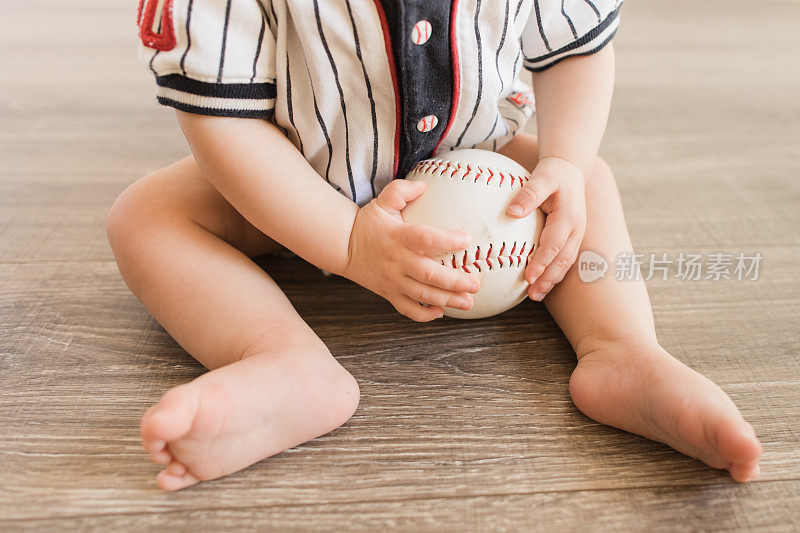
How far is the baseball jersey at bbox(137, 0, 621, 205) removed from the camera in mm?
619

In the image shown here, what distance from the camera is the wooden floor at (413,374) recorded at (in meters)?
0.57

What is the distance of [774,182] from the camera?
1048 millimetres

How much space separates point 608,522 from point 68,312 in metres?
0.59

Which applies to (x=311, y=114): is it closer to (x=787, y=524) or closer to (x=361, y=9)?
(x=361, y=9)

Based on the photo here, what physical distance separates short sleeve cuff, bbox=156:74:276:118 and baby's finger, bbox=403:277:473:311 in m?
0.22

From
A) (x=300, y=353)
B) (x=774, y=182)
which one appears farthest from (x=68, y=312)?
(x=774, y=182)

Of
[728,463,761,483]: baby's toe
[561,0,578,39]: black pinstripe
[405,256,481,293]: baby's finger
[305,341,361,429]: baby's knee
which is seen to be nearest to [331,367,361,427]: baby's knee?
[305,341,361,429]: baby's knee

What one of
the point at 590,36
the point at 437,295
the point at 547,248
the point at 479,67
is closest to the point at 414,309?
the point at 437,295


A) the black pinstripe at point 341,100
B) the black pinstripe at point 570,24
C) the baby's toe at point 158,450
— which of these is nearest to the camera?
the baby's toe at point 158,450

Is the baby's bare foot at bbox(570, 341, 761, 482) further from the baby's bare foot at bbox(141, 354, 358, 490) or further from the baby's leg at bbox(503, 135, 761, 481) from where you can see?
the baby's bare foot at bbox(141, 354, 358, 490)

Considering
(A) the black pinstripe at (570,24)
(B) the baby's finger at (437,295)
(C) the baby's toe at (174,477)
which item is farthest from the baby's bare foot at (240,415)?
(A) the black pinstripe at (570,24)

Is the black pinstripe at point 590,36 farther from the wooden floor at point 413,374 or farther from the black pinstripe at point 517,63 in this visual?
the wooden floor at point 413,374

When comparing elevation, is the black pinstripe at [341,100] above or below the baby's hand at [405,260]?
above

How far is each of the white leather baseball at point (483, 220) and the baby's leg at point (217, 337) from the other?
0.15m
